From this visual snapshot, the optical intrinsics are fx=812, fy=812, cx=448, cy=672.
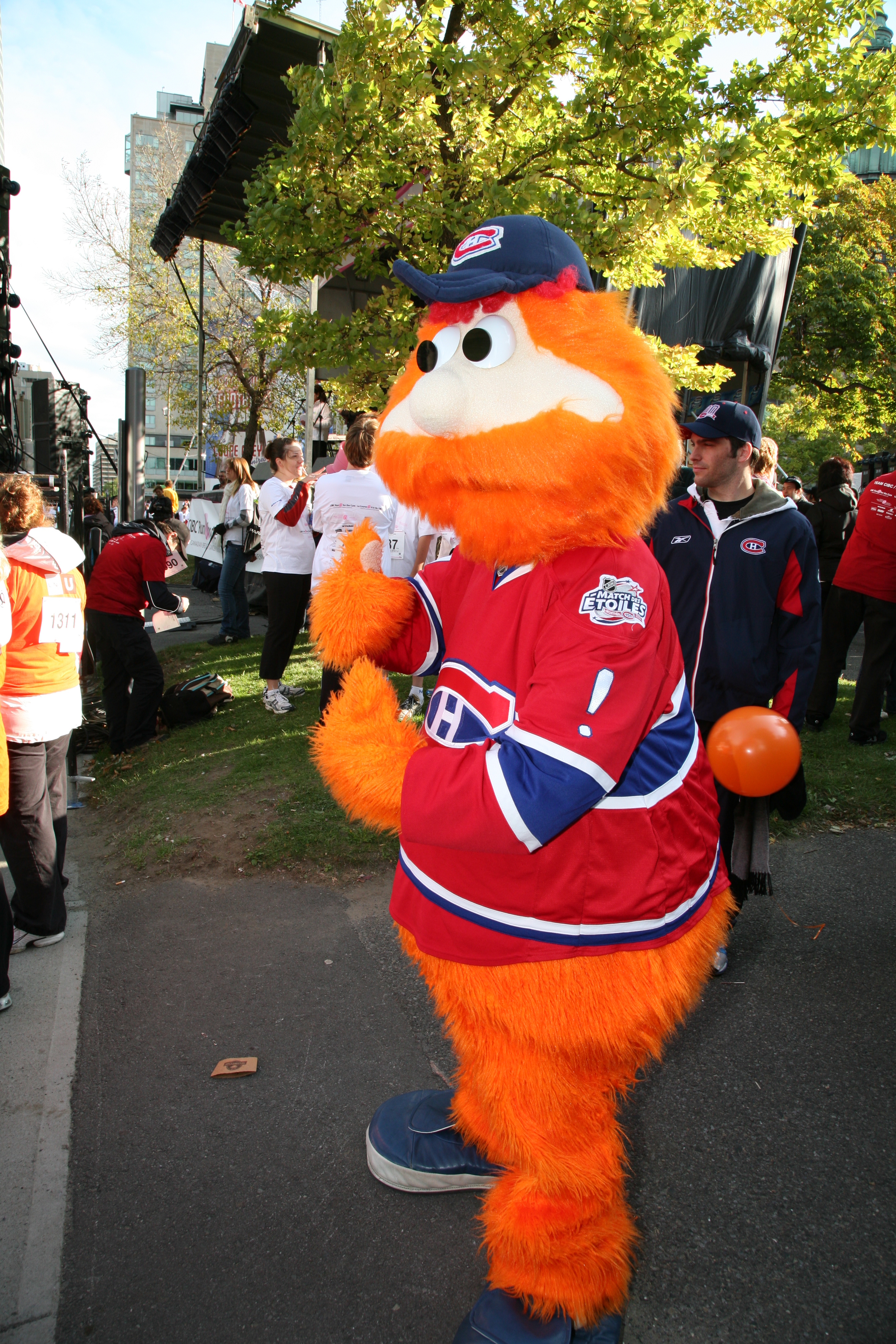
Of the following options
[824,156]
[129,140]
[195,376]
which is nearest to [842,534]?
[824,156]

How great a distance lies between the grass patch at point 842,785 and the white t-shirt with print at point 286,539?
3729 mm

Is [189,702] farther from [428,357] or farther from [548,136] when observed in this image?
[428,357]

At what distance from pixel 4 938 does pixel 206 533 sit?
9.23 meters

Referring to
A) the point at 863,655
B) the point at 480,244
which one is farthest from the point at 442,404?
the point at 863,655

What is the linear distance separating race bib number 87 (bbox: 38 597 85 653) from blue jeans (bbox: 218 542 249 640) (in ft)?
18.6

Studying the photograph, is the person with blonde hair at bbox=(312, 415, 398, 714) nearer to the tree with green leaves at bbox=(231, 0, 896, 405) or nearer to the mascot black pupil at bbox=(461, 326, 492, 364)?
the tree with green leaves at bbox=(231, 0, 896, 405)

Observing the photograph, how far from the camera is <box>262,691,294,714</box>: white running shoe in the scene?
252 inches

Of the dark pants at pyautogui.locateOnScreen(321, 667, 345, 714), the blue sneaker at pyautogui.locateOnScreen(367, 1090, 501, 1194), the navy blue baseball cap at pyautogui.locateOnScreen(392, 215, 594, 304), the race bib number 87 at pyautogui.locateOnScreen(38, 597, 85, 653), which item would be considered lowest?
the blue sneaker at pyautogui.locateOnScreen(367, 1090, 501, 1194)

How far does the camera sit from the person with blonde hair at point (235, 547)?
9.07 meters

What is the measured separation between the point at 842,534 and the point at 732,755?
584 cm

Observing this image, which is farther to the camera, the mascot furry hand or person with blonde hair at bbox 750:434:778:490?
person with blonde hair at bbox 750:434:778:490

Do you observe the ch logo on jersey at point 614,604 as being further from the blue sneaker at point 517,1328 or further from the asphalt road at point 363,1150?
the asphalt road at point 363,1150

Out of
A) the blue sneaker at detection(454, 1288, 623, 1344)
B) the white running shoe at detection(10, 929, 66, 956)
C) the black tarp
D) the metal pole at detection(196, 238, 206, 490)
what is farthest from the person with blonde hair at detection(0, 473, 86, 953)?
the metal pole at detection(196, 238, 206, 490)

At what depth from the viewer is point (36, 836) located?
127 inches
